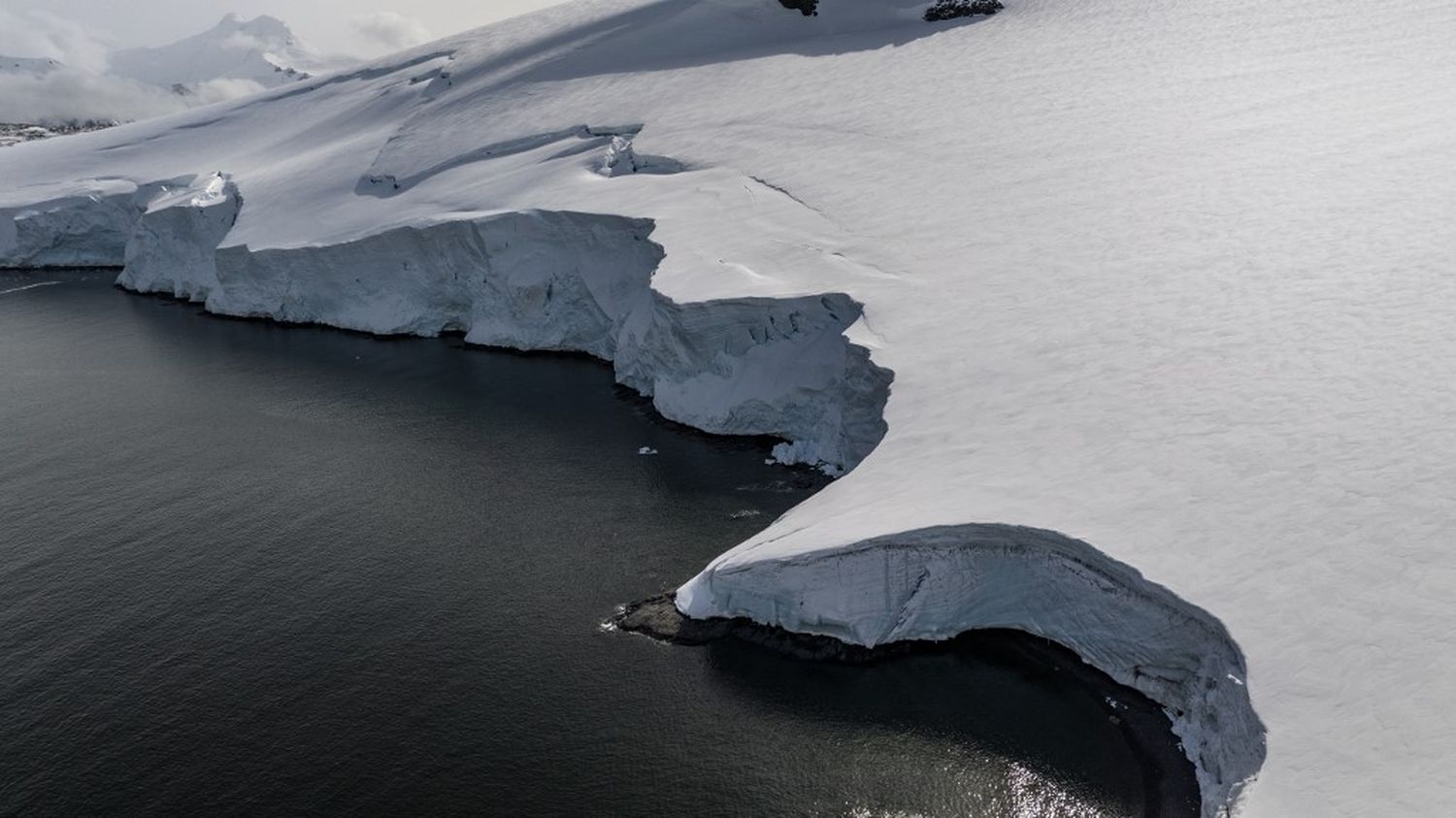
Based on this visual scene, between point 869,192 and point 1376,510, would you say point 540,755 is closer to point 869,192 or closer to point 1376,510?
point 1376,510

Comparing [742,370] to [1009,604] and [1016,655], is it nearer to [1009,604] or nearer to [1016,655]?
[1009,604]

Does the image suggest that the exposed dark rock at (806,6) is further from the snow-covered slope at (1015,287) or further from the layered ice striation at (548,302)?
the layered ice striation at (548,302)

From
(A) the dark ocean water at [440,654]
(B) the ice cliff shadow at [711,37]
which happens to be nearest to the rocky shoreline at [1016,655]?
(A) the dark ocean water at [440,654]

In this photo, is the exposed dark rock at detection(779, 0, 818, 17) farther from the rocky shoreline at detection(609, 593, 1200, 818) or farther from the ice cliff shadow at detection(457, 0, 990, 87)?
the rocky shoreline at detection(609, 593, 1200, 818)

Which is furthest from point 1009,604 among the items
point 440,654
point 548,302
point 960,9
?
point 960,9

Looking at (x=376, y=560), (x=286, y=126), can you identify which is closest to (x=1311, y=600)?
(x=376, y=560)

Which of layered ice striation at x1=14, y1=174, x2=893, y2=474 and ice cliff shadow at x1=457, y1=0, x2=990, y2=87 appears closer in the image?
layered ice striation at x1=14, y1=174, x2=893, y2=474

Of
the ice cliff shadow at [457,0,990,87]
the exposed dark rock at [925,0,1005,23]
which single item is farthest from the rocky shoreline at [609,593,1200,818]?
the exposed dark rock at [925,0,1005,23]
